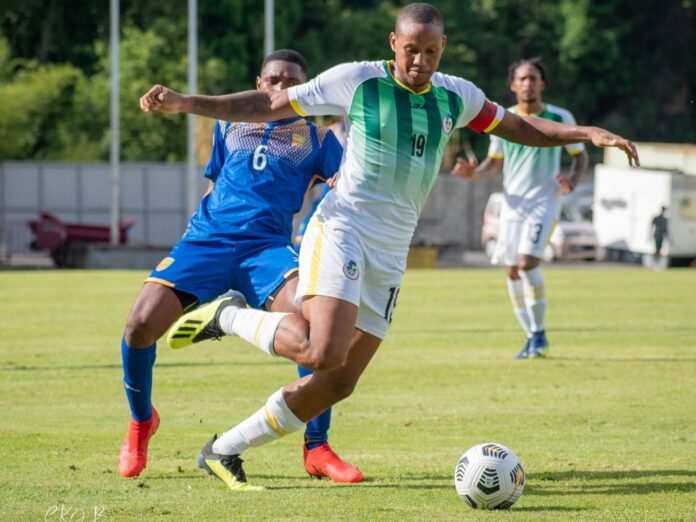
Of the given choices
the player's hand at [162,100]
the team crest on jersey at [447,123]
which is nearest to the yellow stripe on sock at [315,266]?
the team crest on jersey at [447,123]

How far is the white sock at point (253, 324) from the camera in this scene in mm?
6887

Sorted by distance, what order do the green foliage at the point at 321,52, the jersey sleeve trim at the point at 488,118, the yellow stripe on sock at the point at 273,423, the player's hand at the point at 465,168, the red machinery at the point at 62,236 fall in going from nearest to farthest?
the yellow stripe on sock at the point at 273,423, the jersey sleeve trim at the point at 488,118, the player's hand at the point at 465,168, the red machinery at the point at 62,236, the green foliage at the point at 321,52

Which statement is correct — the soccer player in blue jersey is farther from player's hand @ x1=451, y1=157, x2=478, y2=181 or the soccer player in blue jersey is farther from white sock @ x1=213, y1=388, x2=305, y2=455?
player's hand @ x1=451, y1=157, x2=478, y2=181

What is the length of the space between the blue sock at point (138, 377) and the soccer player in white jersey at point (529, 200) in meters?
6.57

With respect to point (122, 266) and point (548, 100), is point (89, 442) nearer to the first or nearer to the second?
point (122, 266)

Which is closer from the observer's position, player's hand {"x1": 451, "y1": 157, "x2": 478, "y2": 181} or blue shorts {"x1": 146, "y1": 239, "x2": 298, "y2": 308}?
blue shorts {"x1": 146, "y1": 239, "x2": 298, "y2": 308}

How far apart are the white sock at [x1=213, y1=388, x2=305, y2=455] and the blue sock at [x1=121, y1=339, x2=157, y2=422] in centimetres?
64

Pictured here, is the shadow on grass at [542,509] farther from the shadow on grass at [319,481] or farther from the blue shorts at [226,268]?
the blue shorts at [226,268]

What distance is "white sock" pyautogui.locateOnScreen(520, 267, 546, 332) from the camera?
13.6 meters

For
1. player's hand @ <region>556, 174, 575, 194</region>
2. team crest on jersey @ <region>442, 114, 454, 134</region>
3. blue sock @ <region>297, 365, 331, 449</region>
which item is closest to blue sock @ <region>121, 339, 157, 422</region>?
blue sock @ <region>297, 365, 331, 449</region>

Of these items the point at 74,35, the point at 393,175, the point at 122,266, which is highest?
the point at 74,35

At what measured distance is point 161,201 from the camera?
4644 centimetres

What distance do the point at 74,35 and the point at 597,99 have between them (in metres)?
25.4

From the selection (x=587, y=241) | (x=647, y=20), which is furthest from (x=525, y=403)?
(x=647, y=20)
